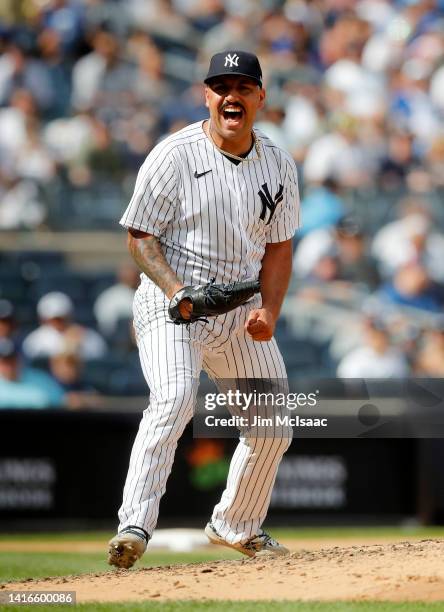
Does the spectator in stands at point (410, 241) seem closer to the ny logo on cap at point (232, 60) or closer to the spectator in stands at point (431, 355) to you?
the spectator in stands at point (431, 355)

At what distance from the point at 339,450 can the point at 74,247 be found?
124 inches

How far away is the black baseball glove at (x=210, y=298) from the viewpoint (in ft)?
14.6

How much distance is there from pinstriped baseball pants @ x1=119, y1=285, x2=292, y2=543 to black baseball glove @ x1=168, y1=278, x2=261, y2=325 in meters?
0.16

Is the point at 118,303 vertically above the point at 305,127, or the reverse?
the point at 305,127

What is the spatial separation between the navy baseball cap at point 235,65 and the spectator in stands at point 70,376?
4.55 metres

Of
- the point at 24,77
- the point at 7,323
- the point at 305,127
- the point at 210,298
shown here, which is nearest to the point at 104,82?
the point at 24,77

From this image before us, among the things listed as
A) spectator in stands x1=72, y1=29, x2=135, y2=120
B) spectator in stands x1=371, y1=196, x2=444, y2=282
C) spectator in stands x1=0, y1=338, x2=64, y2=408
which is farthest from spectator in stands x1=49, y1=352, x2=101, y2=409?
spectator in stands x1=72, y1=29, x2=135, y2=120

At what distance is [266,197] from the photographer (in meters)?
4.75

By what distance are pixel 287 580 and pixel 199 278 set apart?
46.7 inches

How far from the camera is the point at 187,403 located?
4.54 meters

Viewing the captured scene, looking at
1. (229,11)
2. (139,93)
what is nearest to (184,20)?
(229,11)

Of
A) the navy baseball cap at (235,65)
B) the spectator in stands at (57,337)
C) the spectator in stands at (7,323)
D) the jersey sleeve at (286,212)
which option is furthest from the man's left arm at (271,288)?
the spectator in stands at (7,323)

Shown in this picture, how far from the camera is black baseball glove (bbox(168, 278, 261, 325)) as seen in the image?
14.6 feet
